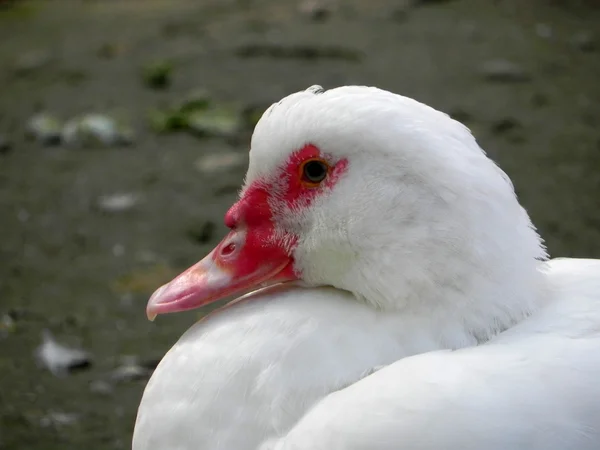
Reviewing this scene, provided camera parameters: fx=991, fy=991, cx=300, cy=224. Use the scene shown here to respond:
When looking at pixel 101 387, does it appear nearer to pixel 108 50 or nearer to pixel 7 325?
pixel 7 325

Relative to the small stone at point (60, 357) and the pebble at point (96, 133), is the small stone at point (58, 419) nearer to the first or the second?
the small stone at point (60, 357)

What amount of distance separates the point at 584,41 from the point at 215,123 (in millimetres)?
2399

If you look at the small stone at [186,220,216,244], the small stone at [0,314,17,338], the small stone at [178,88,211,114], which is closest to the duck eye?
the small stone at [0,314,17,338]

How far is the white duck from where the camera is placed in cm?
179

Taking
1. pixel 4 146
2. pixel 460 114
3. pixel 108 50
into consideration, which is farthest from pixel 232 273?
pixel 108 50

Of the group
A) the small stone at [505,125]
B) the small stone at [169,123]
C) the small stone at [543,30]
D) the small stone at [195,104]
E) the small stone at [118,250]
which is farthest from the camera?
the small stone at [543,30]

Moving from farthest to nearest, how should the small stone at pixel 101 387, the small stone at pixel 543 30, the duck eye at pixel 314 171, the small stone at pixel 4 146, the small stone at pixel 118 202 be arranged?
1. the small stone at pixel 543 30
2. the small stone at pixel 4 146
3. the small stone at pixel 118 202
4. the small stone at pixel 101 387
5. the duck eye at pixel 314 171

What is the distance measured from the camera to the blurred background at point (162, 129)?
11.5ft

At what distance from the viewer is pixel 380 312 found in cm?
201

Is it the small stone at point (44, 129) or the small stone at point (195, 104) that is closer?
the small stone at point (44, 129)

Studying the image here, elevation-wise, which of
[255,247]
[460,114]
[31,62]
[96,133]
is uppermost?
[255,247]

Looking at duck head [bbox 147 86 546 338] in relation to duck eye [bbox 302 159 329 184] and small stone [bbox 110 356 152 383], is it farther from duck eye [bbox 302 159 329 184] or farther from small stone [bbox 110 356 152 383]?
small stone [bbox 110 356 152 383]

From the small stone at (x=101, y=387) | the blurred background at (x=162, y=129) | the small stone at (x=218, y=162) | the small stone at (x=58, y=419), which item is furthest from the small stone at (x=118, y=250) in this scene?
the small stone at (x=58, y=419)

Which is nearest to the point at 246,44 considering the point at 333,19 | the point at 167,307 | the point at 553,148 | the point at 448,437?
the point at 333,19
